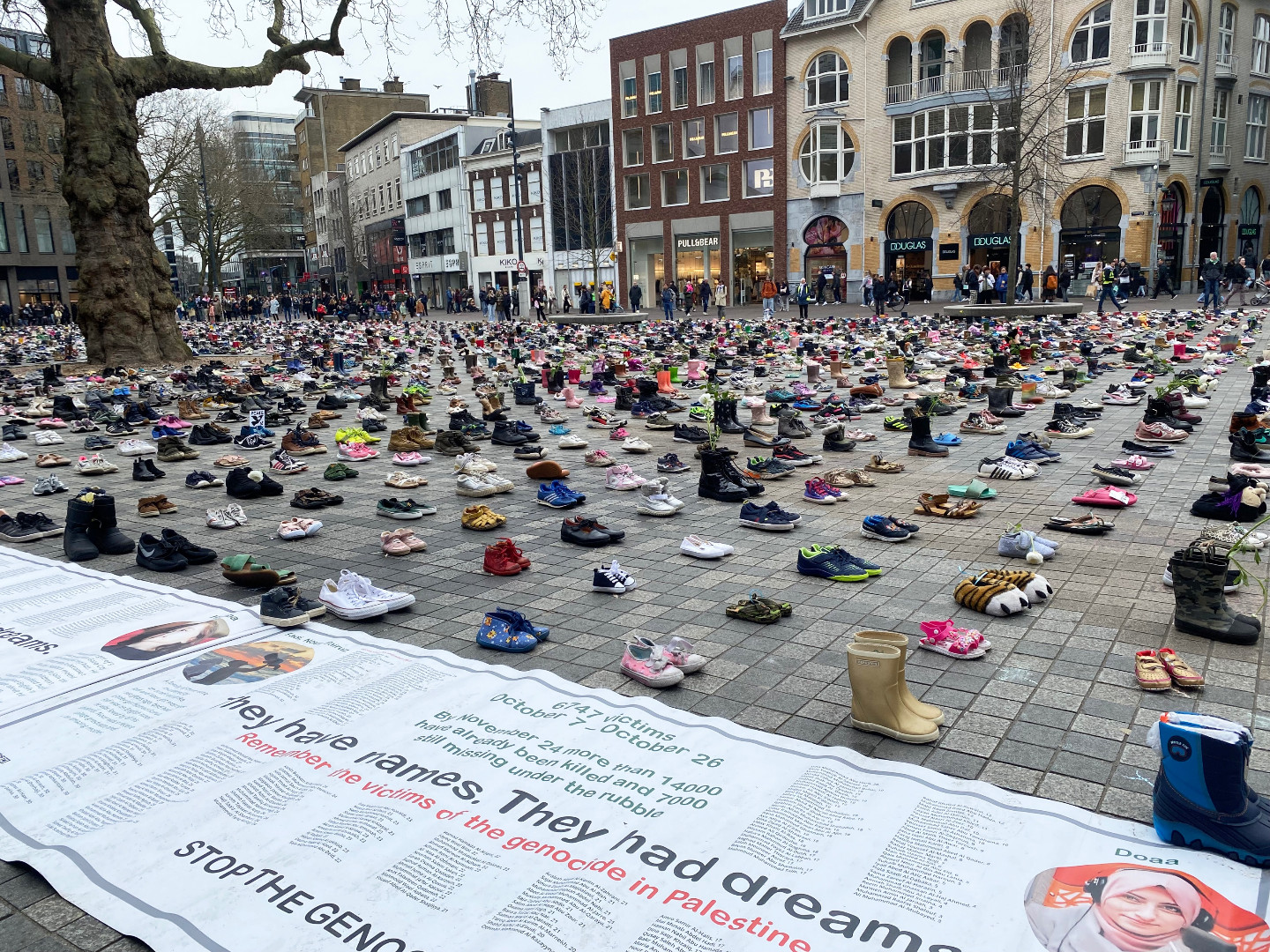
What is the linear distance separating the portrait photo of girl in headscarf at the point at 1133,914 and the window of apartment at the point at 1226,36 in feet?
140

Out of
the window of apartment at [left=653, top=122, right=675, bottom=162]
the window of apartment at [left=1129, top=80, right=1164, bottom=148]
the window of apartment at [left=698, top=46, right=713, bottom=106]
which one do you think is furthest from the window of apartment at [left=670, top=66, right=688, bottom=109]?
the window of apartment at [left=1129, top=80, right=1164, bottom=148]

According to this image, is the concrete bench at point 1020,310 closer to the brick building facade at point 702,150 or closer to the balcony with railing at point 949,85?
the balcony with railing at point 949,85

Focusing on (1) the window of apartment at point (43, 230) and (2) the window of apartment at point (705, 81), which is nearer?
(2) the window of apartment at point (705, 81)

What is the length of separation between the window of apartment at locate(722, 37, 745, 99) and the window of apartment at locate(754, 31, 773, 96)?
65cm

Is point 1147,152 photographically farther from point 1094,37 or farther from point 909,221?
point 909,221

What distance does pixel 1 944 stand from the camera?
110 inches

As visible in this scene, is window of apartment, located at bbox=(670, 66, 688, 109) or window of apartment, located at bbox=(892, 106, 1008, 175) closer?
window of apartment, located at bbox=(892, 106, 1008, 175)

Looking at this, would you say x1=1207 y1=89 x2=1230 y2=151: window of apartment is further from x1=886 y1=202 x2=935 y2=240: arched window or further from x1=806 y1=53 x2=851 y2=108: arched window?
x1=806 y1=53 x2=851 y2=108: arched window

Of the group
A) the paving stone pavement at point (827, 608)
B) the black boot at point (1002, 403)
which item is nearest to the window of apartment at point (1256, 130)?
the black boot at point (1002, 403)

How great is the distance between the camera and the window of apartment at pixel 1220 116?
118 ft

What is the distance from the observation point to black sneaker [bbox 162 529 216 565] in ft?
21.8

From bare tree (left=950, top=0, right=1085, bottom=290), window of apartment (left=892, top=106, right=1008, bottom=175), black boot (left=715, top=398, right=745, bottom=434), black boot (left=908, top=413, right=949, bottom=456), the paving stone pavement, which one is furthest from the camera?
window of apartment (left=892, top=106, right=1008, bottom=175)

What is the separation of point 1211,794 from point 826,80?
42957mm

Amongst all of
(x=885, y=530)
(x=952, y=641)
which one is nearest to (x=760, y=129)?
(x=885, y=530)
